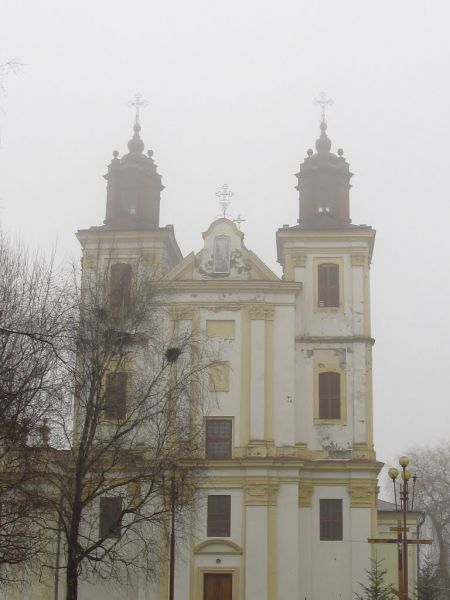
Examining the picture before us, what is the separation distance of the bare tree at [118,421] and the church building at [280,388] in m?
6.47

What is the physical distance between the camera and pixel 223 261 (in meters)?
42.1

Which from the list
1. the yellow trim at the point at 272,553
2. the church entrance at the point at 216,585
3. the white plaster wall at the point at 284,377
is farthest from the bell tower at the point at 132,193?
the church entrance at the point at 216,585

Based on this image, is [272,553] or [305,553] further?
[305,553]

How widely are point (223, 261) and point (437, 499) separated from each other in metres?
32.5

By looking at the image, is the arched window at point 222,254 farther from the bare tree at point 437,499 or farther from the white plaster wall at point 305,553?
the bare tree at point 437,499

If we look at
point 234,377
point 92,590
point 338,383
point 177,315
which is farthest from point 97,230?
point 92,590

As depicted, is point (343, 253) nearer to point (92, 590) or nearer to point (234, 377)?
point (234, 377)

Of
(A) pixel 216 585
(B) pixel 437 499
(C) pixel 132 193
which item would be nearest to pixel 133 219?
(C) pixel 132 193

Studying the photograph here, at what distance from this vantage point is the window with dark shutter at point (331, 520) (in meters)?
39.3

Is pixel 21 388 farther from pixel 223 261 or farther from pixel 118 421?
pixel 223 261

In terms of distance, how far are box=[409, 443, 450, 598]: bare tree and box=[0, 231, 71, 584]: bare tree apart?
43113mm

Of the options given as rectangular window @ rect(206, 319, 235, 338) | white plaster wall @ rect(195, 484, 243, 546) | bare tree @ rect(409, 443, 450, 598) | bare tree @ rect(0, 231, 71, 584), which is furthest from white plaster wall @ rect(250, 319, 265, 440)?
bare tree @ rect(409, 443, 450, 598)

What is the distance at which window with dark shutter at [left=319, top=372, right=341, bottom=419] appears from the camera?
133ft

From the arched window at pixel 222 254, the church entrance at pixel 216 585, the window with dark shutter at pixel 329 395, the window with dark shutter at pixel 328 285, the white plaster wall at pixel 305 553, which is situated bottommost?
the church entrance at pixel 216 585
